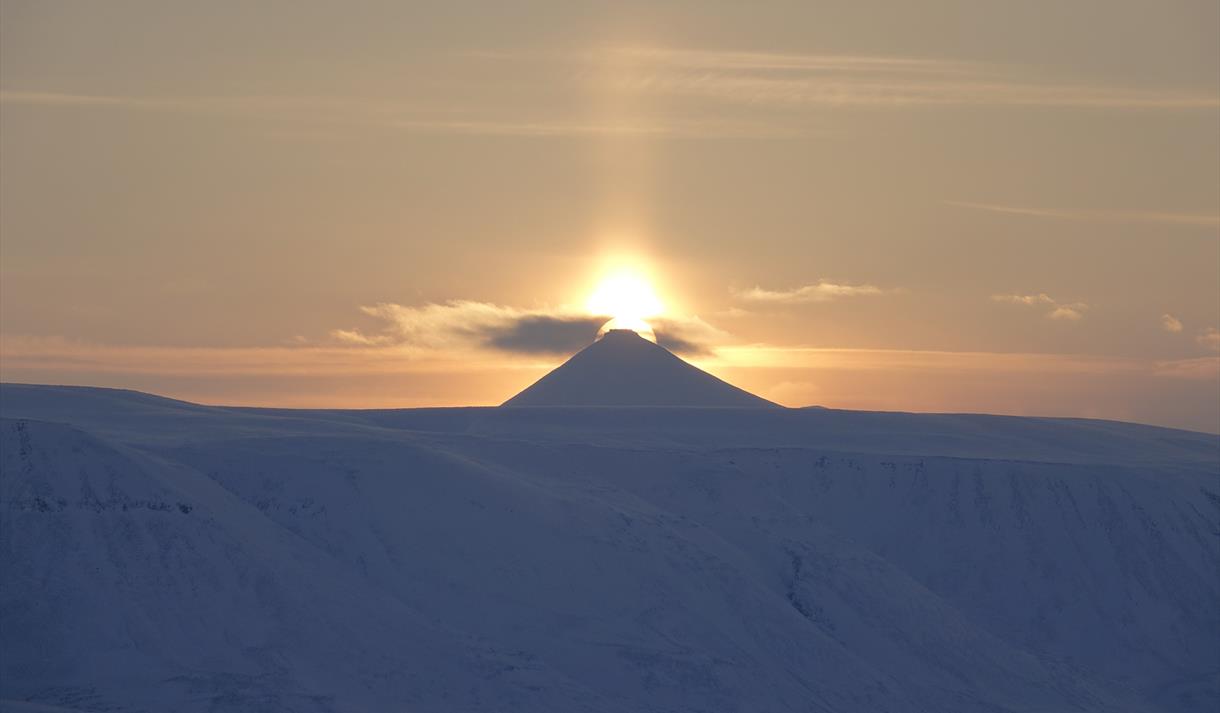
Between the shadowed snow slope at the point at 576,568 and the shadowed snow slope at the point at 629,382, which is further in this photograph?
the shadowed snow slope at the point at 629,382

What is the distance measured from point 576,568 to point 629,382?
2133 inches

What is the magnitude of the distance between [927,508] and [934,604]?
12124 mm

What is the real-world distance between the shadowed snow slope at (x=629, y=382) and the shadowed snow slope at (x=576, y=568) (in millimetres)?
18726

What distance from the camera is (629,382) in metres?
108

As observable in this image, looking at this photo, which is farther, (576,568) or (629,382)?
(629,382)

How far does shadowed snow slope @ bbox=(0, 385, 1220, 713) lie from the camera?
1736 inches

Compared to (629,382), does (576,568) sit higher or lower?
lower

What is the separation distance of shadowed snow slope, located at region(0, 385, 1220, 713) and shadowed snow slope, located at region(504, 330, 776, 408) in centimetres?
1873

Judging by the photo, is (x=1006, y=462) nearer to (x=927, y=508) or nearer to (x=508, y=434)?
(x=927, y=508)

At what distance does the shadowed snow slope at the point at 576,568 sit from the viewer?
145 ft

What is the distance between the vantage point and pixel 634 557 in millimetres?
56156

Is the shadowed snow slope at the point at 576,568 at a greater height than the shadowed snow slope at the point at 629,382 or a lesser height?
lesser

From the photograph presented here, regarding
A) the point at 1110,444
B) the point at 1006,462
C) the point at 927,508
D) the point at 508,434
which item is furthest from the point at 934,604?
the point at 1110,444

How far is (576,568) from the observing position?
54.6m
